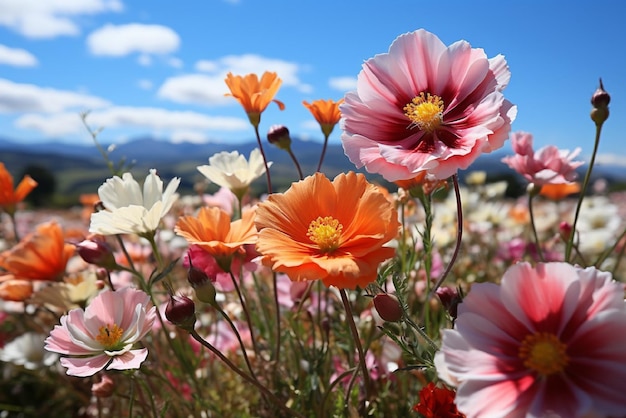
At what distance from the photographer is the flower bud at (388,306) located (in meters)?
0.62

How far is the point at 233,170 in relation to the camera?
108cm

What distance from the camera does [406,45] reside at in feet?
2.39

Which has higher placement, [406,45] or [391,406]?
[406,45]

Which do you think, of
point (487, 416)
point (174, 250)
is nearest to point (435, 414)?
point (487, 416)

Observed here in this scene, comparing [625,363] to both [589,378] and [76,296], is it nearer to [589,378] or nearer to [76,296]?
[589,378]

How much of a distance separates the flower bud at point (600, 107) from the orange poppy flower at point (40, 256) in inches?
41.8

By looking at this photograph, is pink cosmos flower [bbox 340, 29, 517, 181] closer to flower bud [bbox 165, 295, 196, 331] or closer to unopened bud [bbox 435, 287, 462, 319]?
unopened bud [bbox 435, 287, 462, 319]

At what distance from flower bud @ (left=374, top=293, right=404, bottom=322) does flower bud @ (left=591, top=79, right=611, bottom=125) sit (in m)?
0.51

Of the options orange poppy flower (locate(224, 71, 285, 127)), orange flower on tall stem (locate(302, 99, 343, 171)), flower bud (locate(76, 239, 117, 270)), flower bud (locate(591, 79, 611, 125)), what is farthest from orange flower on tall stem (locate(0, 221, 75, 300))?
flower bud (locate(591, 79, 611, 125))

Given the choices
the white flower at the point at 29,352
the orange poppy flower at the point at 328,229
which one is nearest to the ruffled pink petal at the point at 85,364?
→ the orange poppy flower at the point at 328,229

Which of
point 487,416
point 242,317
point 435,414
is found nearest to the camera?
point 487,416

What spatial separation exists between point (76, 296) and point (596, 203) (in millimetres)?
2936

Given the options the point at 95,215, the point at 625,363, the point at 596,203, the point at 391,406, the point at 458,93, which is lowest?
the point at 391,406

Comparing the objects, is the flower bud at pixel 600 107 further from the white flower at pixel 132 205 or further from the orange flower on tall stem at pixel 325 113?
the white flower at pixel 132 205
